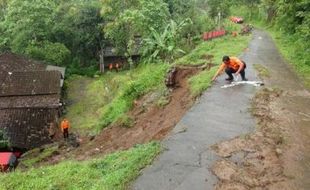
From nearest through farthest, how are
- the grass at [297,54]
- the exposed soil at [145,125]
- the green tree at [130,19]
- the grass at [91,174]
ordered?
the grass at [91,174] < the exposed soil at [145,125] < the grass at [297,54] < the green tree at [130,19]

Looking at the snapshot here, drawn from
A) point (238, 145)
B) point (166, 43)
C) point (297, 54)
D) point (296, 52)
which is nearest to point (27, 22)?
point (166, 43)

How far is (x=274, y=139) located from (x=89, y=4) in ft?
114

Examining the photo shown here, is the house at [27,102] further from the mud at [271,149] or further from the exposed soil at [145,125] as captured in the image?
the mud at [271,149]

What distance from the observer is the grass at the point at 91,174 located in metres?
8.16

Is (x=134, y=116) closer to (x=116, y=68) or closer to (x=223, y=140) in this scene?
(x=223, y=140)

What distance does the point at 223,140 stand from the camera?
32.4ft

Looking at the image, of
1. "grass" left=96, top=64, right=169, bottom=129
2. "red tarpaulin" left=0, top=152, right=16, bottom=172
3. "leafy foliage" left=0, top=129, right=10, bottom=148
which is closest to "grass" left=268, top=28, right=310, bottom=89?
"grass" left=96, top=64, right=169, bottom=129

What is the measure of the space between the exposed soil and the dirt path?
81 centimetres

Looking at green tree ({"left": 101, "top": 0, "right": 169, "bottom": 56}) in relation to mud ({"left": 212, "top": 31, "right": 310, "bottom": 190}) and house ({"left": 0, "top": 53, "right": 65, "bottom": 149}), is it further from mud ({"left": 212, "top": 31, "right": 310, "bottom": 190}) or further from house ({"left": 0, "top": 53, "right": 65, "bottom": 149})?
mud ({"left": 212, "top": 31, "right": 310, "bottom": 190})

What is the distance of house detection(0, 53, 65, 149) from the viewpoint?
24109 mm

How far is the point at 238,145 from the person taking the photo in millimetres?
9641

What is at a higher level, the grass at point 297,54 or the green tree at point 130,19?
the green tree at point 130,19

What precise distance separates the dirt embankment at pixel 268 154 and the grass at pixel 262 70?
415 centimetres

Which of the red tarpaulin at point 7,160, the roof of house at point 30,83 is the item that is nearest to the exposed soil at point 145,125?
the red tarpaulin at point 7,160
